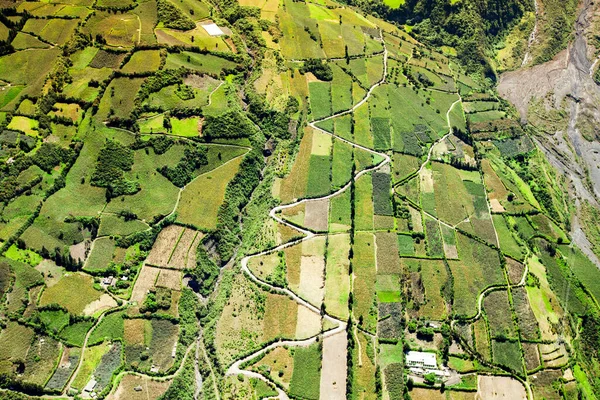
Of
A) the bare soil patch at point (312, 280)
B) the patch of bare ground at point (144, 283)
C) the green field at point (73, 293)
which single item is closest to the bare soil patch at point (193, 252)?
the patch of bare ground at point (144, 283)

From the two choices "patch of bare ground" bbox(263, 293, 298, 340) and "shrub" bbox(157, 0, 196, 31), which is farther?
"shrub" bbox(157, 0, 196, 31)

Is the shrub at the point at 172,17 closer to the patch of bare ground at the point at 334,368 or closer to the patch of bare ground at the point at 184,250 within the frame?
the patch of bare ground at the point at 184,250

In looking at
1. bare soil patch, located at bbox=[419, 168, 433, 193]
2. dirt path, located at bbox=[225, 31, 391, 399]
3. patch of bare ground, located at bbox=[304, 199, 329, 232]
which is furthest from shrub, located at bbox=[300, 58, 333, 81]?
patch of bare ground, located at bbox=[304, 199, 329, 232]

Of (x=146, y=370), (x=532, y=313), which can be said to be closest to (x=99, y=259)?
(x=146, y=370)

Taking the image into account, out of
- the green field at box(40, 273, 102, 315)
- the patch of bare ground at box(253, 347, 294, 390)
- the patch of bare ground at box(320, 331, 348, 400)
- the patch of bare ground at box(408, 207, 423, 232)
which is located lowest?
the patch of bare ground at box(253, 347, 294, 390)

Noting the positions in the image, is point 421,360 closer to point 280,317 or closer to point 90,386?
point 280,317

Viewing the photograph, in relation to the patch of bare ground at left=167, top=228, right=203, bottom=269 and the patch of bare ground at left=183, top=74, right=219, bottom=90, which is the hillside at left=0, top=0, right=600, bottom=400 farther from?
the patch of bare ground at left=183, top=74, right=219, bottom=90
